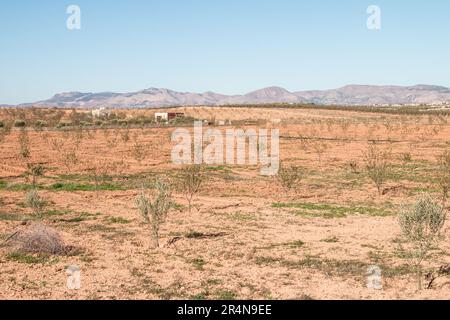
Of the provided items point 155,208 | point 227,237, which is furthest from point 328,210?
point 155,208

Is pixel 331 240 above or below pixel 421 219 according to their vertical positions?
below

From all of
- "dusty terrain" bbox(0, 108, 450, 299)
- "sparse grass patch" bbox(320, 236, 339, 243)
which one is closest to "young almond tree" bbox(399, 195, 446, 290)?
"dusty terrain" bbox(0, 108, 450, 299)

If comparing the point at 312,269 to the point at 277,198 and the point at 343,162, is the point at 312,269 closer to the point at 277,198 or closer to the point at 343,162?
the point at 277,198

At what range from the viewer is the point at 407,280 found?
33.1ft

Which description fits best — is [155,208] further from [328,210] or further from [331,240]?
[328,210]

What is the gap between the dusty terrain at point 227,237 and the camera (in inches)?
384

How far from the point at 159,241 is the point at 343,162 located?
21511mm

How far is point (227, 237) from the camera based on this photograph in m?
14.0

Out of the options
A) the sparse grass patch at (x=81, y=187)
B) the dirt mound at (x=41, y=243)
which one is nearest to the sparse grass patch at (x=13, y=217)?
the dirt mound at (x=41, y=243)

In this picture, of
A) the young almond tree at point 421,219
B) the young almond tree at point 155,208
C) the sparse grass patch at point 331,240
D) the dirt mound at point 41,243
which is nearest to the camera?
the young almond tree at point 421,219

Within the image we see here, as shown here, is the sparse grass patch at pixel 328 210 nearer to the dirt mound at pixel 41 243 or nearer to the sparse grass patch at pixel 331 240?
the sparse grass patch at pixel 331 240

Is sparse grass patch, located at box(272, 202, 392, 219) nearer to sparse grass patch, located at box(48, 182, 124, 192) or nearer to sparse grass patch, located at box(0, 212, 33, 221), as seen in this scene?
sparse grass patch, located at box(48, 182, 124, 192)

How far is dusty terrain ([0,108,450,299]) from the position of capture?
976 centimetres

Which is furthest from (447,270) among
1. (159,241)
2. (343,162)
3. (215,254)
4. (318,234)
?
(343,162)
